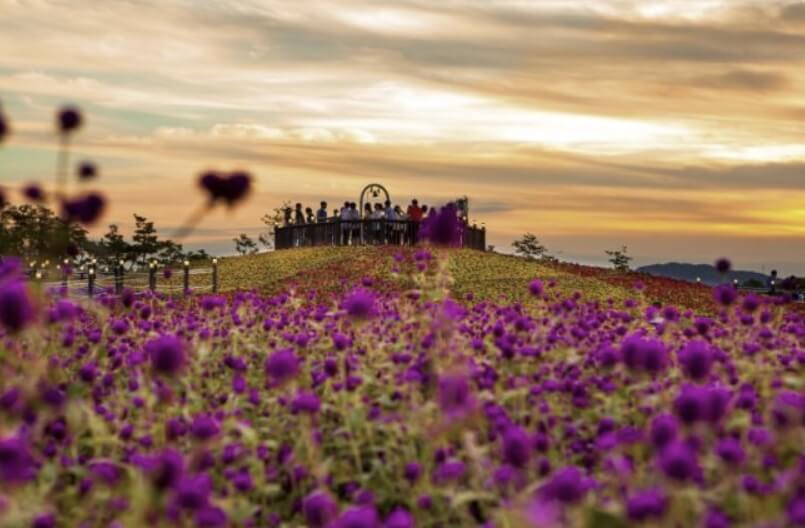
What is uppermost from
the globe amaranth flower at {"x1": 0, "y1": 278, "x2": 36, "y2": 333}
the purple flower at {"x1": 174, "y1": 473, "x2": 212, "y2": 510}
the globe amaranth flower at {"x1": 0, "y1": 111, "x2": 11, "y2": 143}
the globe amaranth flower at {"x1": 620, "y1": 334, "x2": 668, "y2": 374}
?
the globe amaranth flower at {"x1": 0, "y1": 111, "x2": 11, "y2": 143}

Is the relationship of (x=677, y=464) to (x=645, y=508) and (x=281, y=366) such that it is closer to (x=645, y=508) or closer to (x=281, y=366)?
(x=645, y=508)

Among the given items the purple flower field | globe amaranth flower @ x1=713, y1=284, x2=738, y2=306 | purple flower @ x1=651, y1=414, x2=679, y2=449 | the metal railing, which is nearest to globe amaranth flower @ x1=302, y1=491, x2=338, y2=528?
the purple flower field

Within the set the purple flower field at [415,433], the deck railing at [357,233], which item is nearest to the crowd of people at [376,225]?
the deck railing at [357,233]

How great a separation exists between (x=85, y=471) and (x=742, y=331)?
542 centimetres

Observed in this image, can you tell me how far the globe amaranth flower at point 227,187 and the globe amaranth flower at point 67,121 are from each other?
1.82 m

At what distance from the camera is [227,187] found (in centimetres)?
299

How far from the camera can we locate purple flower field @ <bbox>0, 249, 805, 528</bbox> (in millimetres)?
3012

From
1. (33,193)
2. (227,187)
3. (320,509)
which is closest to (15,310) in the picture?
(227,187)

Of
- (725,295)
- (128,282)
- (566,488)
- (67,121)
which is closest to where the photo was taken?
(566,488)

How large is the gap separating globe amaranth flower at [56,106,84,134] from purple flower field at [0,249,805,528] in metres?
0.77

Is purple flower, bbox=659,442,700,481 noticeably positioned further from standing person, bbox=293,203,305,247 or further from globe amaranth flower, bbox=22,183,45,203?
standing person, bbox=293,203,305,247

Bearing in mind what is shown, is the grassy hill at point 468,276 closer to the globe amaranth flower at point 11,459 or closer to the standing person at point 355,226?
the standing person at point 355,226

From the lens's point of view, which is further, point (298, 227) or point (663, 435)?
point (298, 227)

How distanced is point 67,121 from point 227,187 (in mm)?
1903
